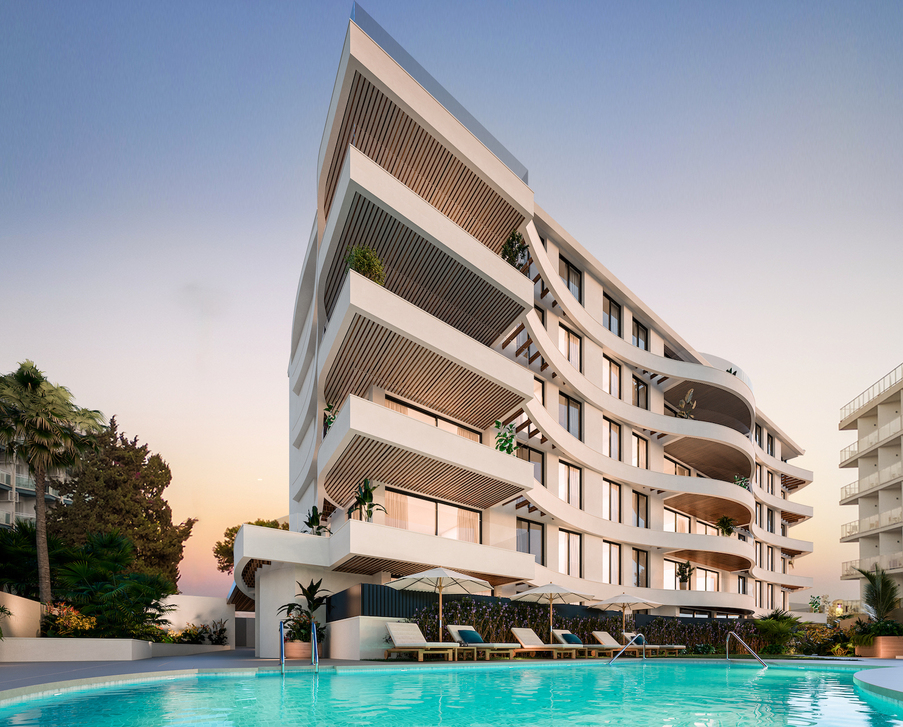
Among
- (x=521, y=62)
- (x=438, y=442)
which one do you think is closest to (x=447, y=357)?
(x=438, y=442)

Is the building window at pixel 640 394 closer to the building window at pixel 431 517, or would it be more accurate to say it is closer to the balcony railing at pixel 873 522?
the building window at pixel 431 517

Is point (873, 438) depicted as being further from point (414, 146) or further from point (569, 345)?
point (414, 146)

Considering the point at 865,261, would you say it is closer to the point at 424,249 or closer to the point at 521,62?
the point at 521,62

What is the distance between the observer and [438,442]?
2334cm

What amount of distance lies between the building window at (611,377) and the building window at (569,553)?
7115mm

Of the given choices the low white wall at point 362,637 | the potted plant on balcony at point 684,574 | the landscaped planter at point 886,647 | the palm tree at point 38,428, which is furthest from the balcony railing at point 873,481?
the palm tree at point 38,428

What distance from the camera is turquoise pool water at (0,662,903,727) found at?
9164 millimetres

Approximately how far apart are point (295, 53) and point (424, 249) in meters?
8.53

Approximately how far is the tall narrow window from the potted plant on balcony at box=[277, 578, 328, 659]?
65.7 ft

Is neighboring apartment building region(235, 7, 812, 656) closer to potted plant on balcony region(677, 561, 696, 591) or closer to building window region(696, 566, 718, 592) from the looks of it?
potted plant on balcony region(677, 561, 696, 591)

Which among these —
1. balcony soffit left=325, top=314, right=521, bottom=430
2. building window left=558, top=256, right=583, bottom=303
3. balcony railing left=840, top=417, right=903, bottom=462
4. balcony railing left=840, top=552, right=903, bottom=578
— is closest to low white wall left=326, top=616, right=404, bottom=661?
balcony soffit left=325, top=314, right=521, bottom=430

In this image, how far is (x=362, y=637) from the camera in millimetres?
19594

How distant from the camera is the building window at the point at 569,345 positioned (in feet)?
107

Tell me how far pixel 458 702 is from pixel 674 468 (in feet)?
109
